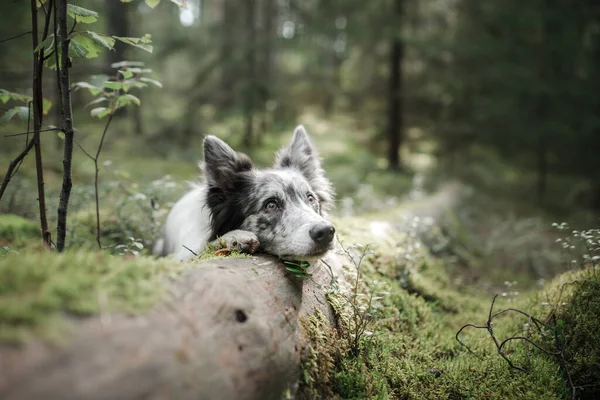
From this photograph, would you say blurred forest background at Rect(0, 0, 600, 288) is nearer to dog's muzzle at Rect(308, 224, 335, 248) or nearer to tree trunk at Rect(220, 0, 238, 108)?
tree trunk at Rect(220, 0, 238, 108)

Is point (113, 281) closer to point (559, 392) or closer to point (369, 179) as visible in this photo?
point (559, 392)

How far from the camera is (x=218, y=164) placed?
13.1ft

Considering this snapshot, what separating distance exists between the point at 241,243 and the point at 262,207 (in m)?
0.64

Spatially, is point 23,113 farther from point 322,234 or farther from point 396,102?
point 396,102

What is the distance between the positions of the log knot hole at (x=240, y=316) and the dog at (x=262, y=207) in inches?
40.8

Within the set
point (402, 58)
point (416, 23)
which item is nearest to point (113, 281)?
point (402, 58)

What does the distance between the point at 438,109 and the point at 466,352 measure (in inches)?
429

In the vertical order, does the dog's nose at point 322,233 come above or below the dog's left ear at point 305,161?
below

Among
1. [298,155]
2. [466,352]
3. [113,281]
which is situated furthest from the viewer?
[298,155]

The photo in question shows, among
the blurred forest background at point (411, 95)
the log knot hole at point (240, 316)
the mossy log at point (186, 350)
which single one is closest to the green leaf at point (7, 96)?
the mossy log at point (186, 350)

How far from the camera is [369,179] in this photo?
11.9 metres

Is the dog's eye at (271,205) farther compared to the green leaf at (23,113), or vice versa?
the dog's eye at (271,205)

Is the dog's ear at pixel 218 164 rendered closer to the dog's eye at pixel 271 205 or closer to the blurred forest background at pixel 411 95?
the dog's eye at pixel 271 205

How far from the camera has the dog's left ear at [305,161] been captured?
4681 mm
